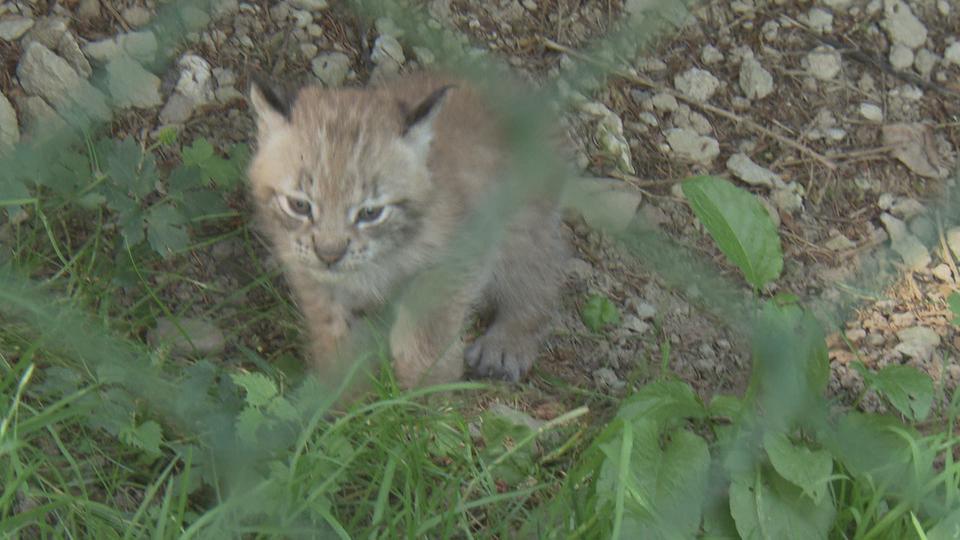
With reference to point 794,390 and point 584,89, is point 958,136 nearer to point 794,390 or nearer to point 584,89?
point 584,89

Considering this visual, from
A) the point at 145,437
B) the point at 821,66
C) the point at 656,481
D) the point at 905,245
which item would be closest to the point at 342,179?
the point at 145,437

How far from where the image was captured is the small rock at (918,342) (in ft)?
13.5

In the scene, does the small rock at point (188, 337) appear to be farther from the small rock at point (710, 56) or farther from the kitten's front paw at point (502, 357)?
the small rock at point (710, 56)

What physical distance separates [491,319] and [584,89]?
86cm

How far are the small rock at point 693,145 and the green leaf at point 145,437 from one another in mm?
2160

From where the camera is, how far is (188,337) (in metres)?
3.67

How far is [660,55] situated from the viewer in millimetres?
4809

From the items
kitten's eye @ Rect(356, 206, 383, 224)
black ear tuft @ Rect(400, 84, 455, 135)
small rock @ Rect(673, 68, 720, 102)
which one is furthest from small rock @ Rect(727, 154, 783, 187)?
kitten's eye @ Rect(356, 206, 383, 224)

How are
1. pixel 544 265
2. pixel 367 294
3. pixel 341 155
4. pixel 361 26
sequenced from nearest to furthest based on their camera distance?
1. pixel 341 155
2. pixel 367 294
3. pixel 544 265
4. pixel 361 26

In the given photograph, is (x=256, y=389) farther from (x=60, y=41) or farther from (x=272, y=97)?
(x=60, y=41)

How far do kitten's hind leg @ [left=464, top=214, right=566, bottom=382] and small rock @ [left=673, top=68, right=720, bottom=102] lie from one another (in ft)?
2.89

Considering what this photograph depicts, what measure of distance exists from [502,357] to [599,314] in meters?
0.35

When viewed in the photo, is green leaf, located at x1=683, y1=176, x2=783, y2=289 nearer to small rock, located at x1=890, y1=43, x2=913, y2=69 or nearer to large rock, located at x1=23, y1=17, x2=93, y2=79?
small rock, located at x1=890, y1=43, x2=913, y2=69

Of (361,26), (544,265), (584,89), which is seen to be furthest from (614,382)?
(361,26)
